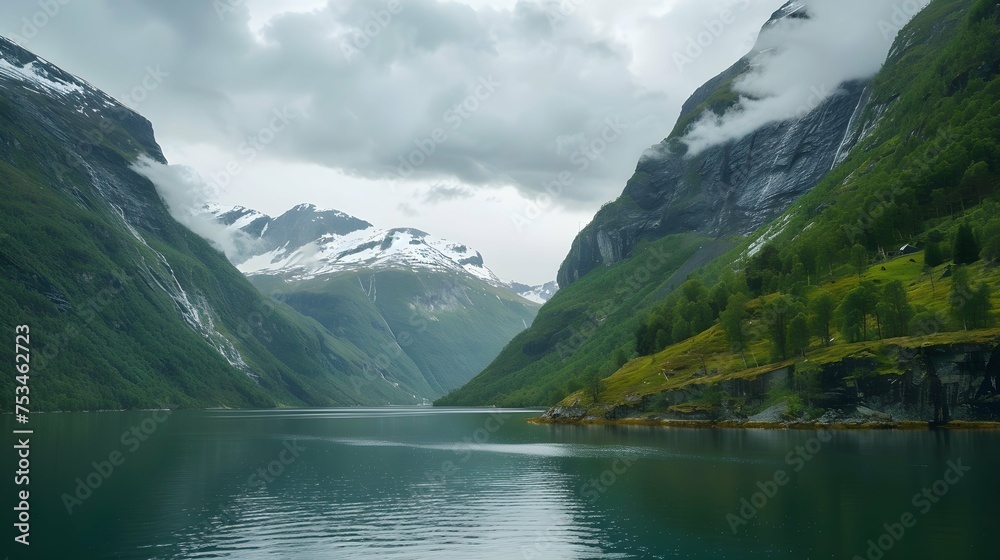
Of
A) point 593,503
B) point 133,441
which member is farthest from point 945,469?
point 133,441

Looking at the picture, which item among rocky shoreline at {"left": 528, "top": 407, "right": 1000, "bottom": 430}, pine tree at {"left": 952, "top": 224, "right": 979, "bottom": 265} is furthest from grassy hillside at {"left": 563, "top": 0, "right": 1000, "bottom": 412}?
rocky shoreline at {"left": 528, "top": 407, "right": 1000, "bottom": 430}

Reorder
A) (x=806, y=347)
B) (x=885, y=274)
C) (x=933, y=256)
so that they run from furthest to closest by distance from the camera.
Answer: (x=885, y=274)
(x=933, y=256)
(x=806, y=347)

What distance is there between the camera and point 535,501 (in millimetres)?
62812

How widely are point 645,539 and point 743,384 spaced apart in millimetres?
99380

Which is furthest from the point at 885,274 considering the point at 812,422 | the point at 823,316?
the point at 812,422

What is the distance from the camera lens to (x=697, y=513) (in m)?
53.2

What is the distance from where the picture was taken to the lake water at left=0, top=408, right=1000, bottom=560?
44688 millimetres

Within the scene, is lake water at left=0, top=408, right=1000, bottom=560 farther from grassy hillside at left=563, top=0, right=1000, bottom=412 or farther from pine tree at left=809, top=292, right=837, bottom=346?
pine tree at left=809, top=292, right=837, bottom=346

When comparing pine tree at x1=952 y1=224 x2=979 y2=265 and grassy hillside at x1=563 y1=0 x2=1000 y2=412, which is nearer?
grassy hillside at x1=563 y1=0 x2=1000 y2=412

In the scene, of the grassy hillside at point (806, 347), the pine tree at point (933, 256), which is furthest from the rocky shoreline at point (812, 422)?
the pine tree at point (933, 256)

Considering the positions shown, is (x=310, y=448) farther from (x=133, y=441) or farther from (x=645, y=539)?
(x=645, y=539)

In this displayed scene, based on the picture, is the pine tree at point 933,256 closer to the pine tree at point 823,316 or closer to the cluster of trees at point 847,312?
the cluster of trees at point 847,312

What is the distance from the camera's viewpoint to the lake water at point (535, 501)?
44688mm

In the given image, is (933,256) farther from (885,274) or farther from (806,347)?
(806,347)
